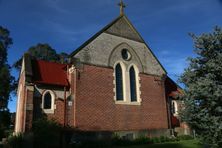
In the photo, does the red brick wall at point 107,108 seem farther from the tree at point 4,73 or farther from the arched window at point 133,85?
the tree at point 4,73

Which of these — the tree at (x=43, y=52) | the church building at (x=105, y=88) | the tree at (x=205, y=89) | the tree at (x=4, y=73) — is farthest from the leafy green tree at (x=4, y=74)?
the tree at (x=205, y=89)

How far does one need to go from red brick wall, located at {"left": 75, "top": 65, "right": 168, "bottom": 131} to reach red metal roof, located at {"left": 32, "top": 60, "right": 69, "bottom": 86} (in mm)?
2043

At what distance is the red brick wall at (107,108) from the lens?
19.8 metres

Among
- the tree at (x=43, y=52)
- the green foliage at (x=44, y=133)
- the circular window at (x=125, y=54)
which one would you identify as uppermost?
the tree at (x=43, y=52)

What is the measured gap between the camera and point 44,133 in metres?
16.4

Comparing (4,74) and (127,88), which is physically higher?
(4,74)

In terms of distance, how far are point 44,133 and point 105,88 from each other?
283 inches

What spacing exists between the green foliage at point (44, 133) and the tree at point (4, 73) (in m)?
21.6

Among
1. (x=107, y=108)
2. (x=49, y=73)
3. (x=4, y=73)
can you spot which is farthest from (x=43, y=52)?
(x=107, y=108)

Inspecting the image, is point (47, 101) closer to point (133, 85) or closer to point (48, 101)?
point (48, 101)

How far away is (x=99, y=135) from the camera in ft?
65.1

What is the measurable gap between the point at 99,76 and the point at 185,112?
1016 cm

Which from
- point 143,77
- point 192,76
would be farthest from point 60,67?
point 192,76

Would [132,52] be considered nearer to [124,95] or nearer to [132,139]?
[124,95]
